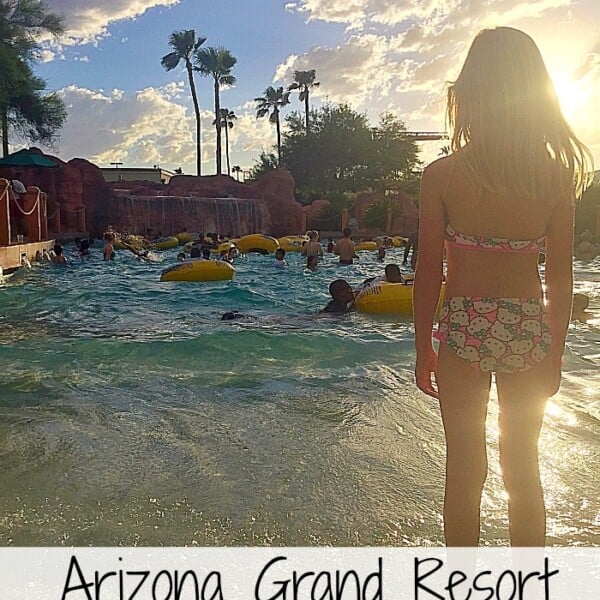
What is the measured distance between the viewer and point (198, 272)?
1441 cm

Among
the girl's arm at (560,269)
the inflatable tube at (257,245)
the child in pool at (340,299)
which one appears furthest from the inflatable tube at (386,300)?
the inflatable tube at (257,245)

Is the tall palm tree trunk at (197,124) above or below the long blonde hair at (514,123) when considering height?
above

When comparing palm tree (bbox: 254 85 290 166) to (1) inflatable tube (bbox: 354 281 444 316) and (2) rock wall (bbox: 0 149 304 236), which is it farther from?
(1) inflatable tube (bbox: 354 281 444 316)

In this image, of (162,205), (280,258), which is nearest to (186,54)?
(162,205)

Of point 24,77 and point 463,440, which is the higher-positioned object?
point 24,77

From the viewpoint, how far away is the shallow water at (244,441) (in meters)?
2.80

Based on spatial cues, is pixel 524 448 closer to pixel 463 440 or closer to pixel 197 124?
pixel 463 440

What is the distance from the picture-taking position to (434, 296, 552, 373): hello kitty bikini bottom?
6.79 feet

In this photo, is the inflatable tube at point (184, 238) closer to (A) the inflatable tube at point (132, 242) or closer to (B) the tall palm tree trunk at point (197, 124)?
(A) the inflatable tube at point (132, 242)

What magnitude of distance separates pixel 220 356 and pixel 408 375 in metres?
2.09

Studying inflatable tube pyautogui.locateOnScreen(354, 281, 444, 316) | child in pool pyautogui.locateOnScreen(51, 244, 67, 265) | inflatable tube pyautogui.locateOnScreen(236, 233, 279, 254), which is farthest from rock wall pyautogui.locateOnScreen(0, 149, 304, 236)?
inflatable tube pyautogui.locateOnScreen(354, 281, 444, 316)

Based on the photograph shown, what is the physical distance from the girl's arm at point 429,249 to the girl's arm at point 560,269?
1.21ft

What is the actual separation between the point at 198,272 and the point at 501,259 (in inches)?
499

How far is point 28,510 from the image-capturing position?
295 centimetres
